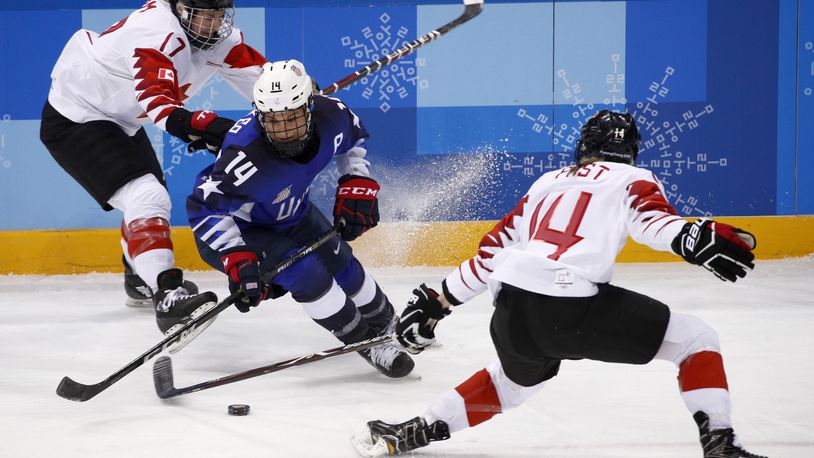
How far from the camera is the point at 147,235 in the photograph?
10.6 ft

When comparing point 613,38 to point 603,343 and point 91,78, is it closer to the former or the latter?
point 91,78

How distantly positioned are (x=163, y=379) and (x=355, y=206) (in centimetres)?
76

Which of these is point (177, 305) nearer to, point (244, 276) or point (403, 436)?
point (244, 276)

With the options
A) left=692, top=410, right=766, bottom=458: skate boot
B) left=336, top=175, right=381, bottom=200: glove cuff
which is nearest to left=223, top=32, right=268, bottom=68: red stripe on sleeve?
left=336, top=175, right=381, bottom=200: glove cuff

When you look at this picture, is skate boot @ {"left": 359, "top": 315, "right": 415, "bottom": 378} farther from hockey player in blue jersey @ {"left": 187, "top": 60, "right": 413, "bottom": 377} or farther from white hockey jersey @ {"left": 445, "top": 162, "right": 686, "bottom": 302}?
white hockey jersey @ {"left": 445, "top": 162, "right": 686, "bottom": 302}

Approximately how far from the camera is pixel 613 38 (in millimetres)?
5137

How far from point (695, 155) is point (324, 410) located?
3248mm

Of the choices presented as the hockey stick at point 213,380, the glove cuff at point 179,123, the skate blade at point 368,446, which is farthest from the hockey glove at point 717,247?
the glove cuff at point 179,123

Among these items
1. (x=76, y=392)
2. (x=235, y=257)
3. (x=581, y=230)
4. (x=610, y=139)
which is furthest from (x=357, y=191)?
(x=581, y=230)

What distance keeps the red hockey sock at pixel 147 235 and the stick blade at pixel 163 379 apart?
0.60 metres

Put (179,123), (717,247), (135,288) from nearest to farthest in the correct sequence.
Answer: (717,247) → (179,123) → (135,288)

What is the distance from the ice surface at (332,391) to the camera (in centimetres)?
222

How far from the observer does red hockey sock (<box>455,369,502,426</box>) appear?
2070 mm

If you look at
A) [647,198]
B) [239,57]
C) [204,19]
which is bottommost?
[647,198]
